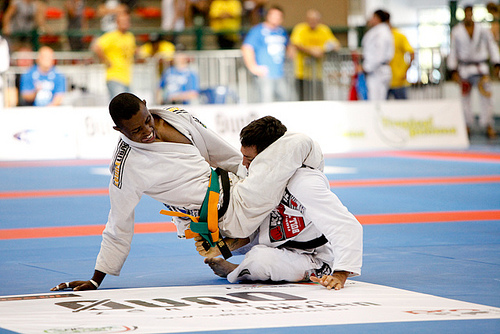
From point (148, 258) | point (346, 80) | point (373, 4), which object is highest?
point (373, 4)

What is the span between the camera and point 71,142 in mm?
13703

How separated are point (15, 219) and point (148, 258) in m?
2.33

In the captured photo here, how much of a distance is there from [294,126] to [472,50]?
410 centimetres

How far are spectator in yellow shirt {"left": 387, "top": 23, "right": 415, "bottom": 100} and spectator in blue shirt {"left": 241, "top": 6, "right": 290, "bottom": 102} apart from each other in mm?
2117

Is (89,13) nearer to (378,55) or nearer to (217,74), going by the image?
(217,74)

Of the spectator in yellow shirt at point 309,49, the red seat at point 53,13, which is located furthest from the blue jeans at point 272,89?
the red seat at point 53,13

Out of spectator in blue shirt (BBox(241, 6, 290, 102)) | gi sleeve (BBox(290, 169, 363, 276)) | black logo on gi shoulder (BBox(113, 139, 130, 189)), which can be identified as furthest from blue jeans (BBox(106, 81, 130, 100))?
gi sleeve (BBox(290, 169, 363, 276))

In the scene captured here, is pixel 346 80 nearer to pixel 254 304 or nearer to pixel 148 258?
pixel 148 258

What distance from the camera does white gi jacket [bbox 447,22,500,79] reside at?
1555cm

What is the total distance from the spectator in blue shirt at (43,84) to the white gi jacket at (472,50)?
7.60 m

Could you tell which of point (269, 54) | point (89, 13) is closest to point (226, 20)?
point (269, 54)

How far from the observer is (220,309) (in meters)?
3.48

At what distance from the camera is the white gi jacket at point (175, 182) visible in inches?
157

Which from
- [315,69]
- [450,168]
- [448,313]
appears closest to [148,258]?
[448,313]
